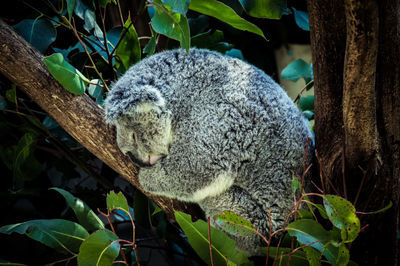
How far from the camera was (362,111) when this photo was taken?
1.78 meters

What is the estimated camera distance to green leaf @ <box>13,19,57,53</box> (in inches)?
93.9

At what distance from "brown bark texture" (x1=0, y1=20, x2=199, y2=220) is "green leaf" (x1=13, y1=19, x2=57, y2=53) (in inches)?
7.6

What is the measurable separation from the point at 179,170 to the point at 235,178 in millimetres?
345

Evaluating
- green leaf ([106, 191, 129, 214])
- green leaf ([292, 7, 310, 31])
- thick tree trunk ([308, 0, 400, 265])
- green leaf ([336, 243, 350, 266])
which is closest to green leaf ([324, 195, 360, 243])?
green leaf ([336, 243, 350, 266])

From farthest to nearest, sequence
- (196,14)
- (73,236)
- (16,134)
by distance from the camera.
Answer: (16,134) < (196,14) < (73,236)

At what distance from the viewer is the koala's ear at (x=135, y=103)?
7.01 ft

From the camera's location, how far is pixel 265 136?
2234mm

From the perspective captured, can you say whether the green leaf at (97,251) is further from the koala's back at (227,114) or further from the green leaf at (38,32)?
the green leaf at (38,32)

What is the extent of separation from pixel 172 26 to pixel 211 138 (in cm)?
66

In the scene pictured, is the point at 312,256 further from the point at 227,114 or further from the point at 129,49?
the point at 129,49

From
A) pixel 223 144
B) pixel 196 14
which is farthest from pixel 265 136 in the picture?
pixel 196 14

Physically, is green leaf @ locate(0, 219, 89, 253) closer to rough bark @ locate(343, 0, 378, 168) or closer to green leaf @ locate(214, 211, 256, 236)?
green leaf @ locate(214, 211, 256, 236)

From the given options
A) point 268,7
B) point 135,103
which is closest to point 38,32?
point 135,103

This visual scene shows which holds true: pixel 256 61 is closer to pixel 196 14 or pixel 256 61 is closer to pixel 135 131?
pixel 196 14
